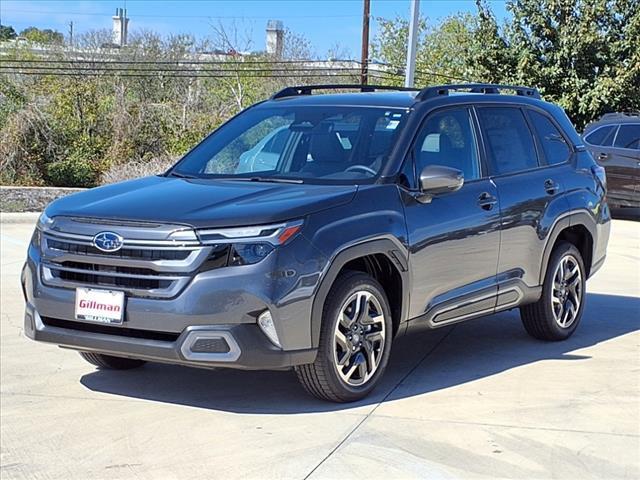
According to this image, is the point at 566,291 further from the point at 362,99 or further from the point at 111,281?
the point at 111,281

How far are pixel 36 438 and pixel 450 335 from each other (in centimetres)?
340

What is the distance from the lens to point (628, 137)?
17031 millimetres

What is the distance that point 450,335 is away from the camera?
756 centimetres

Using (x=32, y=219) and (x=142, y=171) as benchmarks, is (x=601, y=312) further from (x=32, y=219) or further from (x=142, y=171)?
(x=142, y=171)

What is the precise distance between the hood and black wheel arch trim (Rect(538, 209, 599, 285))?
2046mm

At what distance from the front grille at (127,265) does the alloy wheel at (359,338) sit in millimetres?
902

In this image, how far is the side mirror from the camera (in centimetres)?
590

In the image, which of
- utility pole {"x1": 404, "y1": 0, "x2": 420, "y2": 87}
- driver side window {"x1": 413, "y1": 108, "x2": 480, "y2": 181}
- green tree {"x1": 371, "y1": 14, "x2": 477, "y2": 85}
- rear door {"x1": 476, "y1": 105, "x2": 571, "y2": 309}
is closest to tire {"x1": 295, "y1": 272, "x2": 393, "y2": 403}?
driver side window {"x1": 413, "y1": 108, "x2": 480, "y2": 181}

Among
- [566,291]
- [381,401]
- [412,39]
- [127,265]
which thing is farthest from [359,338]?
[412,39]

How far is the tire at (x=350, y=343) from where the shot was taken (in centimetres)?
532

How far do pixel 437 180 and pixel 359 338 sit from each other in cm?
108

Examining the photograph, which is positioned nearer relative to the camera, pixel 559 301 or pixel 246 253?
pixel 246 253

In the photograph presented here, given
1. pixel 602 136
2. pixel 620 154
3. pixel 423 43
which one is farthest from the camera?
pixel 423 43

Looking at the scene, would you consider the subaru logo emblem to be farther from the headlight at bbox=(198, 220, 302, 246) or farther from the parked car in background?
the parked car in background
